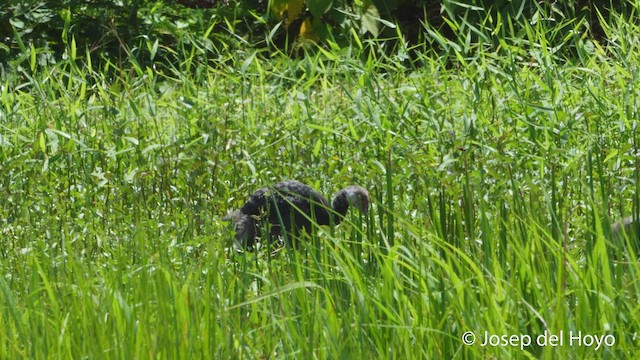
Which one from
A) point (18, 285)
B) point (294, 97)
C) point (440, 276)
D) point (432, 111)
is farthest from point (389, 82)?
point (440, 276)

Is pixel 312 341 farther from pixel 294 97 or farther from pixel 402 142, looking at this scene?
pixel 294 97

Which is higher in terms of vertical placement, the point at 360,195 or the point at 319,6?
the point at 360,195

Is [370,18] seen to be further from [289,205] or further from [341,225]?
[341,225]

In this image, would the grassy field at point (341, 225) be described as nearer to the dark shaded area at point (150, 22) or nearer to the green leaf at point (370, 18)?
the dark shaded area at point (150, 22)

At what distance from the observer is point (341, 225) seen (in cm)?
376

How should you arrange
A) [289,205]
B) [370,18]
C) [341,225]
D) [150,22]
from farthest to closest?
[150,22] → [370,18] → [289,205] → [341,225]

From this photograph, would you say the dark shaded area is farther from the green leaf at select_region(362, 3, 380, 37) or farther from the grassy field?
the grassy field

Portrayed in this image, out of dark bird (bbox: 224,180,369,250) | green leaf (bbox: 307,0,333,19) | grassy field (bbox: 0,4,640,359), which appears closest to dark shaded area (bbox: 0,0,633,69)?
green leaf (bbox: 307,0,333,19)

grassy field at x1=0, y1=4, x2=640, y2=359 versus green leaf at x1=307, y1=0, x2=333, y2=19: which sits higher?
grassy field at x1=0, y1=4, x2=640, y2=359

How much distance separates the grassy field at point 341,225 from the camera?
240 cm

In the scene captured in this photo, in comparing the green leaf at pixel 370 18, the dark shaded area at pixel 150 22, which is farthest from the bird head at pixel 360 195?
the dark shaded area at pixel 150 22

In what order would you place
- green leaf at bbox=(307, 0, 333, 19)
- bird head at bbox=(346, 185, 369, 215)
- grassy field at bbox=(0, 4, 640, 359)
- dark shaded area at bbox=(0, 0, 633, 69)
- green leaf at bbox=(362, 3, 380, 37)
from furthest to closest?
dark shaded area at bbox=(0, 0, 633, 69)
green leaf at bbox=(307, 0, 333, 19)
green leaf at bbox=(362, 3, 380, 37)
bird head at bbox=(346, 185, 369, 215)
grassy field at bbox=(0, 4, 640, 359)

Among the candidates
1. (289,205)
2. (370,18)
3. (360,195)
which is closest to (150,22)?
(370,18)

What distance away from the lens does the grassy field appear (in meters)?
2.40
